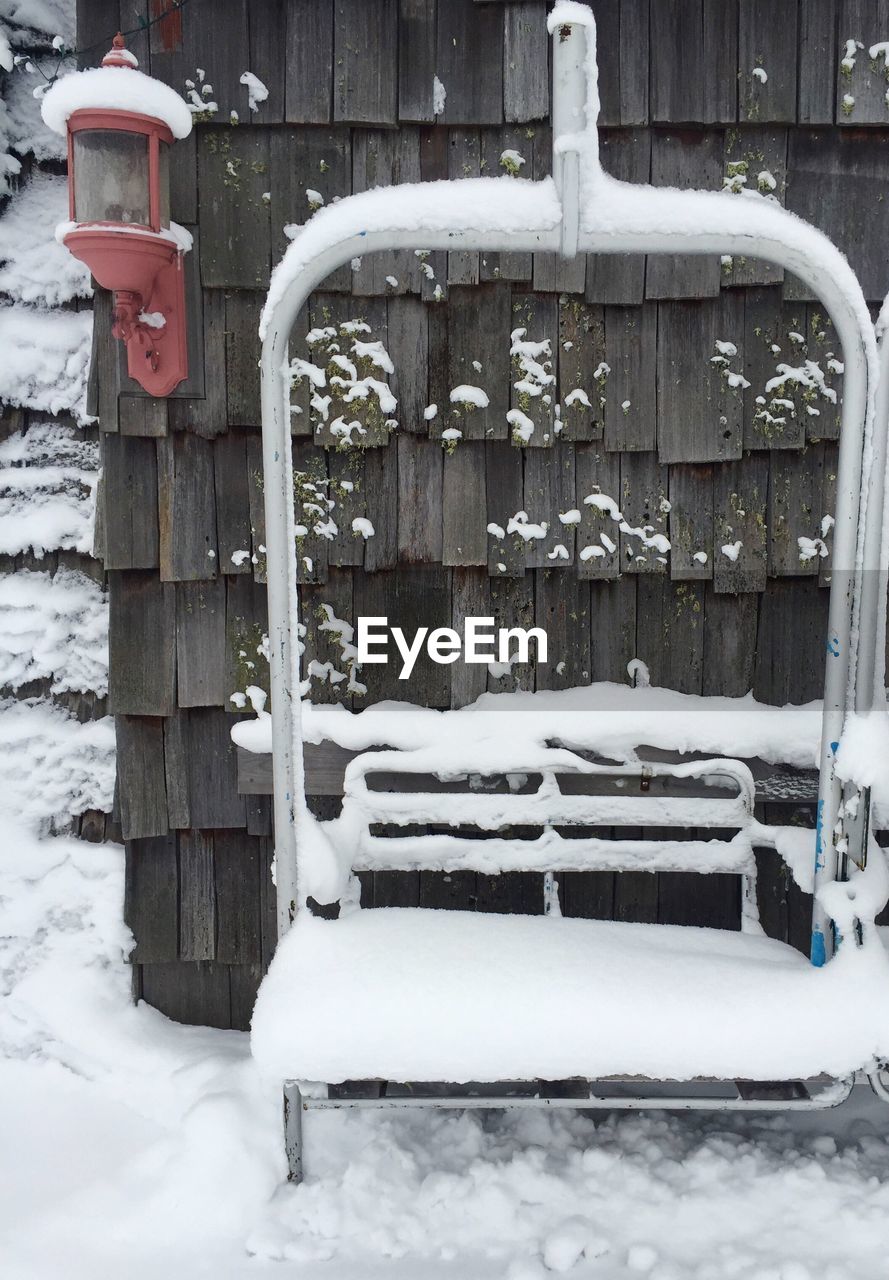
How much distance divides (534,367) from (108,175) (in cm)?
100

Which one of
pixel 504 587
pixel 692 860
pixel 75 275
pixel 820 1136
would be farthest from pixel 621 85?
pixel 820 1136

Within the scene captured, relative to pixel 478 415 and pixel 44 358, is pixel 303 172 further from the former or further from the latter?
pixel 44 358

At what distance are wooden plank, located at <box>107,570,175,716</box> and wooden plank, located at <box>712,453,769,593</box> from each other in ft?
4.49

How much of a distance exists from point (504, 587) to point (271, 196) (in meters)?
1.07

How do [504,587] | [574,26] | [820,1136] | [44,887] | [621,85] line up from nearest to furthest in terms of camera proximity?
[574,26] < [820,1136] < [621,85] < [504,587] < [44,887]

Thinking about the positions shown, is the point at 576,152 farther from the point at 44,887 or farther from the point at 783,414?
the point at 44,887

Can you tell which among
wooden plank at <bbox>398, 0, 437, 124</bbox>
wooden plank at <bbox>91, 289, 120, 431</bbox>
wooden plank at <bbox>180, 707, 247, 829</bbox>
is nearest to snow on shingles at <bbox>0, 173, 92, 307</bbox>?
wooden plank at <bbox>91, 289, 120, 431</bbox>

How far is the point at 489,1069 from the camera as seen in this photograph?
1.53 metres

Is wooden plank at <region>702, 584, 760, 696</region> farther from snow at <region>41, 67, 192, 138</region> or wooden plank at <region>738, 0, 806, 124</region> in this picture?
snow at <region>41, 67, 192, 138</region>

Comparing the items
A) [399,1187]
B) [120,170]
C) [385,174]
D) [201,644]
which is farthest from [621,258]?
[399,1187]

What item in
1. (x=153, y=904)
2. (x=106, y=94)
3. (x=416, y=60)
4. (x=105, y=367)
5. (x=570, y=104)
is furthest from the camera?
(x=153, y=904)

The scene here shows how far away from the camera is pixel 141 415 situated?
2.11 meters

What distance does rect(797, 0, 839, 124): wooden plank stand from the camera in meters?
2.00

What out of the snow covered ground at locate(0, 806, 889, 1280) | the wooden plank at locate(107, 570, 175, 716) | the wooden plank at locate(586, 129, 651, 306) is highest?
the wooden plank at locate(586, 129, 651, 306)
